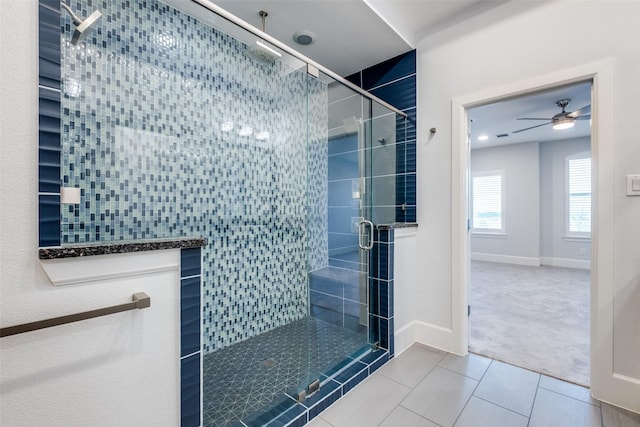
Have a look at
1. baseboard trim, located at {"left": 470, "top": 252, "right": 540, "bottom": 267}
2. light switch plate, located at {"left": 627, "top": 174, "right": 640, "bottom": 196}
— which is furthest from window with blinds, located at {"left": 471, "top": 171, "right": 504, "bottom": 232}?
light switch plate, located at {"left": 627, "top": 174, "right": 640, "bottom": 196}

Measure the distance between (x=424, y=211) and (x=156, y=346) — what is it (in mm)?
2140

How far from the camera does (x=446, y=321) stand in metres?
2.27

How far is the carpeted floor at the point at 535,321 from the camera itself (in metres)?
2.10

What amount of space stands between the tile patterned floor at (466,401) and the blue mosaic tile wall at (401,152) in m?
1.20

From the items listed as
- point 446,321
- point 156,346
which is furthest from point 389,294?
point 156,346

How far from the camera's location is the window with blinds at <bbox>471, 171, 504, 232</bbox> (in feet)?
20.1

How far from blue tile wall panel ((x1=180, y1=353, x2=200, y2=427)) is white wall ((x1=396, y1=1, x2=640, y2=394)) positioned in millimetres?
1621

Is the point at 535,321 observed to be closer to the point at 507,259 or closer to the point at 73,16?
the point at 507,259

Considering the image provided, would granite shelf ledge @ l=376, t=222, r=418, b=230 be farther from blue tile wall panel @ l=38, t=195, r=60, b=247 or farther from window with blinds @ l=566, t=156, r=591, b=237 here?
window with blinds @ l=566, t=156, r=591, b=237

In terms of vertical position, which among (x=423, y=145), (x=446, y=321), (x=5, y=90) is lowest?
(x=446, y=321)

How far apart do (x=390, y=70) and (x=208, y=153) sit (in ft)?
6.05

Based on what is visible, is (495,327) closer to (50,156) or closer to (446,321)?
(446,321)

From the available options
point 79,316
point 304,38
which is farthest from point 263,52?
point 79,316

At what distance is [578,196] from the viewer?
5.30m
